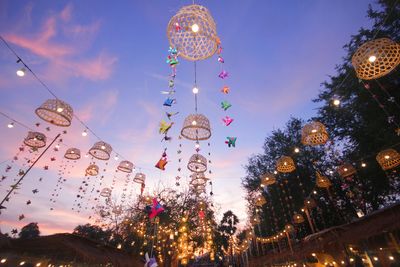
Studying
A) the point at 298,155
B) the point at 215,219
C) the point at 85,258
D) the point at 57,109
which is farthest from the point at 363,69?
the point at 215,219

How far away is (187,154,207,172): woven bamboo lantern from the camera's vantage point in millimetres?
9541

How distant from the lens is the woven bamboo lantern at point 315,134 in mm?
7555

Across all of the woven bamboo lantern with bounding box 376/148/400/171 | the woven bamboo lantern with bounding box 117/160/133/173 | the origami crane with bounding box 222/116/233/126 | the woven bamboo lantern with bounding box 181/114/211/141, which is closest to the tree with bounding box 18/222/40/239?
the woven bamboo lantern with bounding box 117/160/133/173

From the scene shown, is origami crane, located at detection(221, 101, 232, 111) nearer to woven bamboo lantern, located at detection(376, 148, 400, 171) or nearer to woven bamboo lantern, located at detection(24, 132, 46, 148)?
woven bamboo lantern, located at detection(376, 148, 400, 171)

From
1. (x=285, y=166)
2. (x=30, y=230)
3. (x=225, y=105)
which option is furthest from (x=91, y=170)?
(x=30, y=230)

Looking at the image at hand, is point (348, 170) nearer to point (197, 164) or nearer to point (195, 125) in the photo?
point (197, 164)

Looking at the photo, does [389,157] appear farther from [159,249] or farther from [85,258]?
[159,249]

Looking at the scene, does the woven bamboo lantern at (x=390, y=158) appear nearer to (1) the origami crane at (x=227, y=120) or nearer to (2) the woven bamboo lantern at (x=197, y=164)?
(1) the origami crane at (x=227, y=120)

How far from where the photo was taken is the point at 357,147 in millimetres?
14008

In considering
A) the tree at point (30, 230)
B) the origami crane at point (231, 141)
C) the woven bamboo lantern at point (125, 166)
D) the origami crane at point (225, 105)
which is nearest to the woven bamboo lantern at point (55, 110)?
the woven bamboo lantern at point (125, 166)

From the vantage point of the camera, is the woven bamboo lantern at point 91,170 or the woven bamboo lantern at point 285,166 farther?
the woven bamboo lantern at point 91,170

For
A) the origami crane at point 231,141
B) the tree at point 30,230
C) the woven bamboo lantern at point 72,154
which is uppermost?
the tree at point 30,230

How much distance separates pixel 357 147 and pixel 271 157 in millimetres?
9794

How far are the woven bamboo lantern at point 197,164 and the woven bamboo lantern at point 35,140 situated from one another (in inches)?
235
